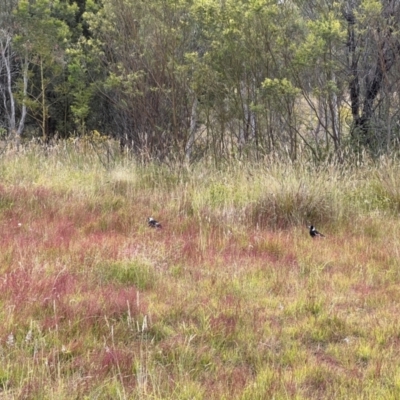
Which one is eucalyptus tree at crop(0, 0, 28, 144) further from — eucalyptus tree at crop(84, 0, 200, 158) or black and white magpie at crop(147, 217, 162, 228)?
black and white magpie at crop(147, 217, 162, 228)

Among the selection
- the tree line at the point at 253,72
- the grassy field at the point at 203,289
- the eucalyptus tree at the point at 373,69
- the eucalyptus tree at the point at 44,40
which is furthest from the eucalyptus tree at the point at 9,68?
the eucalyptus tree at the point at 373,69

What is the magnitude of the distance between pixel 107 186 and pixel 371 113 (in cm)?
543

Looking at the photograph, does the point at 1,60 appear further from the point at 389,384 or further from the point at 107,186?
the point at 389,384

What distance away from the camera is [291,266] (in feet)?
13.8

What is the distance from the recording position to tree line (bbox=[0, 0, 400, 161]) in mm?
8039

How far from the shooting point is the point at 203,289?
3592 mm

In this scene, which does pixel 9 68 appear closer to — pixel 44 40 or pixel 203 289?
pixel 44 40

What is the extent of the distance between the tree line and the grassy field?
2.30 metres

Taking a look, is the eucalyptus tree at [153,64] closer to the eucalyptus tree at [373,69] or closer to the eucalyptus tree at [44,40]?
the eucalyptus tree at [373,69]

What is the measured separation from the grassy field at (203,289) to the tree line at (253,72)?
7.55ft

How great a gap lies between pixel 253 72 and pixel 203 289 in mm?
5886

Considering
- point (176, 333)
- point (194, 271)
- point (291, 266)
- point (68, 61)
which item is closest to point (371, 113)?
point (291, 266)

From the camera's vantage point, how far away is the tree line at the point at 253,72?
8.04 metres

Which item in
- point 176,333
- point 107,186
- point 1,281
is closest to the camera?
point 176,333
